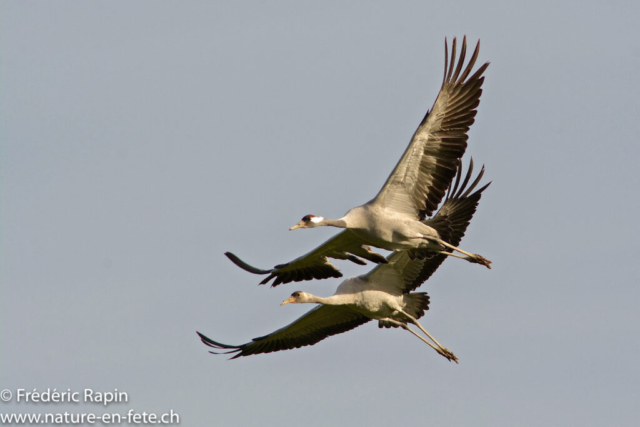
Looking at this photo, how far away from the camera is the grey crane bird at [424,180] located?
24562 millimetres

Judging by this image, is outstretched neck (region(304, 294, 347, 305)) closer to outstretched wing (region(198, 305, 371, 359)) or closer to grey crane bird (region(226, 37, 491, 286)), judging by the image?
outstretched wing (region(198, 305, 371, 359))

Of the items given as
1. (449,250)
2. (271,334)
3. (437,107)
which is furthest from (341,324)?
(437,107)

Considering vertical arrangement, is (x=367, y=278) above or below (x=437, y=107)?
below

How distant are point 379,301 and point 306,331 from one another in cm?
222

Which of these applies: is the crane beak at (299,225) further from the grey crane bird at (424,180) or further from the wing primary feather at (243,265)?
the wing primary feather at (243,265)

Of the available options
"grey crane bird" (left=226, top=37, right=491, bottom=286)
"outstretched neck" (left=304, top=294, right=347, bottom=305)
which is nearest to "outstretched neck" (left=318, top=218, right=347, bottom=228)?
"grey crane bird" (left=226, top=37, right=491, bottom=286)

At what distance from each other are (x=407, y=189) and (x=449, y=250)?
173cm

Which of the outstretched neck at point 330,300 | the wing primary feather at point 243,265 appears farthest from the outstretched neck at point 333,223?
the outstretched neck at point 330,300

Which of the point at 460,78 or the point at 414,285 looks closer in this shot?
the point at 460,78

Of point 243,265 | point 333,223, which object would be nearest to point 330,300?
point 243,265

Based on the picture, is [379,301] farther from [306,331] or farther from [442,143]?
[442,143]

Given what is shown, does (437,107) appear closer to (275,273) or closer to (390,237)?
(390,237)

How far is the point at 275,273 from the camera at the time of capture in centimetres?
2681

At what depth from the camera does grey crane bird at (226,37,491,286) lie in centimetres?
2456
